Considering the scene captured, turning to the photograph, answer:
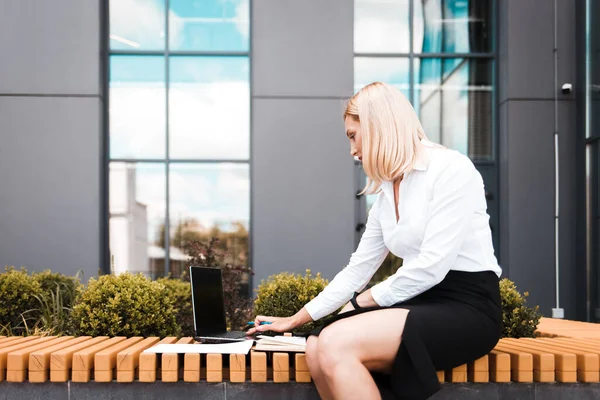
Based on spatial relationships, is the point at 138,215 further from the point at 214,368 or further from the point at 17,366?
the point at 214,368

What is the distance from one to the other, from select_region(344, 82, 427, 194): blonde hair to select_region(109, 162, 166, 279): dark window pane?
7827 millimetres

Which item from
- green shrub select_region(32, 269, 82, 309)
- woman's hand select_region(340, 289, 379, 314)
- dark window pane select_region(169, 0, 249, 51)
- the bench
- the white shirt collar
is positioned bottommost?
green shrub select_region(32, 269, 82, 309)

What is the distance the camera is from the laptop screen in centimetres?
371

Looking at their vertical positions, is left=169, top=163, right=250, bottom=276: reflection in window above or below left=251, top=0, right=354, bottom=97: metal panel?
below

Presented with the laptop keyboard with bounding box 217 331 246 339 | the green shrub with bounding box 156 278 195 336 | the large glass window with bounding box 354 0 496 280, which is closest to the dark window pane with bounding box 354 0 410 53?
the large glass window with bounding box 354 0 496 280

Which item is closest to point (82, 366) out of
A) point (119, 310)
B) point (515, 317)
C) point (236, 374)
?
point (236, 374)

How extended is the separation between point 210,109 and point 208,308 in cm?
705

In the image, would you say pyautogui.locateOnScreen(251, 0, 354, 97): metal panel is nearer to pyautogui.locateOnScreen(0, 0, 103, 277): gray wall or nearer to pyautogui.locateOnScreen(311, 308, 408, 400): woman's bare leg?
pyautogui.locateOnScreen(0, 0, 103, 277): gray wall

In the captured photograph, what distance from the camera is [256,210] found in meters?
10.1

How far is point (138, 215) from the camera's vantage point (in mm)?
10422

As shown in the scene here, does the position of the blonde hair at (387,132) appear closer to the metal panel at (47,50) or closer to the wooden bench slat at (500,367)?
the wooden bench slat at (500,367)

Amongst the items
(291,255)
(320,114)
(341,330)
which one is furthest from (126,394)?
(320,114)

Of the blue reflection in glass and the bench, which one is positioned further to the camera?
the blue reflection in glass

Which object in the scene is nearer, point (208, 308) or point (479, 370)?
point (479, 370)
